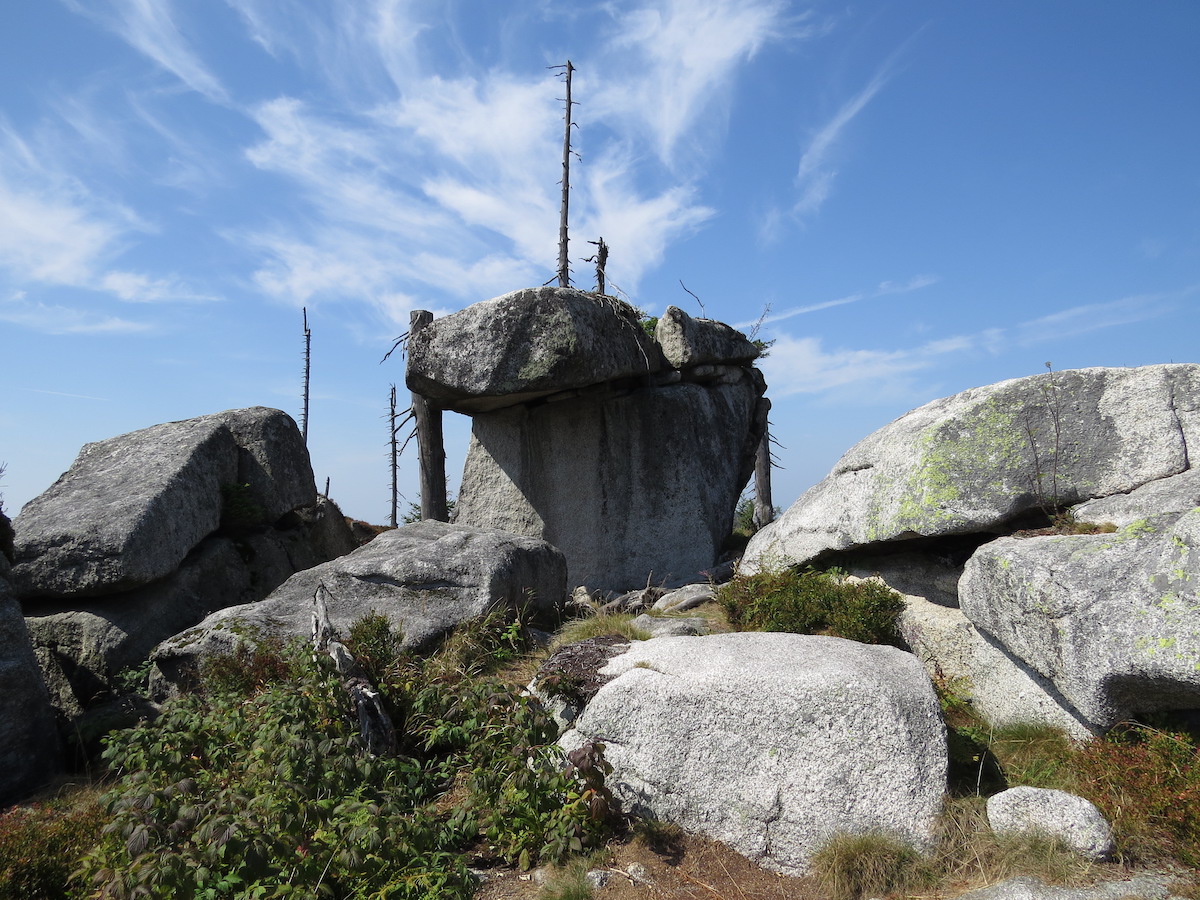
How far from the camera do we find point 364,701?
20.2 feet

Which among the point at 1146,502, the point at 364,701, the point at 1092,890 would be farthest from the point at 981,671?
the point at 364,701

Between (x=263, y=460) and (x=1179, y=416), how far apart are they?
10.9m

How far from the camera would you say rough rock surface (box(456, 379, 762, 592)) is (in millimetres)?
13156

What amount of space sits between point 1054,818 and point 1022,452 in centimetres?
335

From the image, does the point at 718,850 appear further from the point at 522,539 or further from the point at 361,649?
the point at 522,539

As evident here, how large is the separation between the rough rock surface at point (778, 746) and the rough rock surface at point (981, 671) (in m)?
1.17

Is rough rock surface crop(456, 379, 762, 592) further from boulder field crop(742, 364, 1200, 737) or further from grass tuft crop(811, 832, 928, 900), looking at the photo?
grass tuft crop(811, 832, 928, 900)

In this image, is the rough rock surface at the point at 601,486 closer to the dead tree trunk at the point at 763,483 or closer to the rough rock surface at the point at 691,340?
the rough rock surface at the point at 691,340

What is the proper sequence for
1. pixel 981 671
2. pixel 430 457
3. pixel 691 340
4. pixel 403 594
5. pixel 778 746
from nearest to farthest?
1. pixel 778 746
2. pixel 981 671
3. pixel 403 594
4. pixel 430 457
5. pixel 691 340

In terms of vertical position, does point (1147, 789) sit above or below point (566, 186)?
below

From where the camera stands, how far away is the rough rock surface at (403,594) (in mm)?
8008

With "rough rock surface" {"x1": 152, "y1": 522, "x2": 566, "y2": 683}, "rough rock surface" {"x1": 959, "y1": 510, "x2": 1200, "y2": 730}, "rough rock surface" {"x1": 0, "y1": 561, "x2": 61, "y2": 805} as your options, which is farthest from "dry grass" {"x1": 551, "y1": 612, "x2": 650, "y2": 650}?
"rough rock surface" {"x1": 0, "y1": 561, "x2": 61, "y2": 805}

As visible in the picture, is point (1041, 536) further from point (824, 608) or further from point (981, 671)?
point (824, 608)

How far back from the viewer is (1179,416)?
678 centimetres
